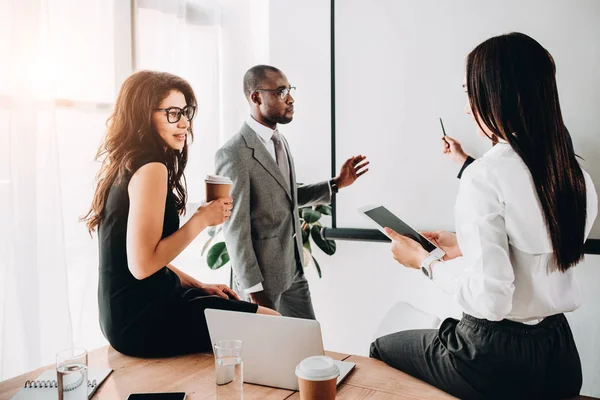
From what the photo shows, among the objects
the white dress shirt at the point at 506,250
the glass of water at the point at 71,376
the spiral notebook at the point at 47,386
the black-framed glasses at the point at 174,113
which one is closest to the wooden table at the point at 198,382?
the spiral notebook at the point at 47,386

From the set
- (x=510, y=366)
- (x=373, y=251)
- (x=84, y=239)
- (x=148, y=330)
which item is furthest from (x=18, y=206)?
(x=510, y=366)

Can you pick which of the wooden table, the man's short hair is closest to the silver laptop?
the wooden table

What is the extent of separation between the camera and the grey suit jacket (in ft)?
7.91

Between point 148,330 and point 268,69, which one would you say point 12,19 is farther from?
point 148,330

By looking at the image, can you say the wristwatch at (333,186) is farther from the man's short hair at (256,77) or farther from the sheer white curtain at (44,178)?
the sheer white curtain at (44,178)

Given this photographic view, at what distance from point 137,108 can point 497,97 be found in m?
1.23

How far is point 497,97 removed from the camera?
1.42m

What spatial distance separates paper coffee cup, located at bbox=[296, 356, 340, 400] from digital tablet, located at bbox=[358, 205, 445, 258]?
0.73m

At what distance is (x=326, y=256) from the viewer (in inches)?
124

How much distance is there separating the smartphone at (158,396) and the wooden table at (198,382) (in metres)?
0.03

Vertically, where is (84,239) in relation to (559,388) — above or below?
above

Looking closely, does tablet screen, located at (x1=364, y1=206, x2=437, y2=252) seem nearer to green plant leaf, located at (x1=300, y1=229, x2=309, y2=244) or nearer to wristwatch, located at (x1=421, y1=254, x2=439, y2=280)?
wristwatch, located at (x1=421, y1=254, x2=439, y2=280)

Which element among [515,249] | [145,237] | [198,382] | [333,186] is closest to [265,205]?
[333,186]

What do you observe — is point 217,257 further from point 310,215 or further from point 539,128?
point 539,128
